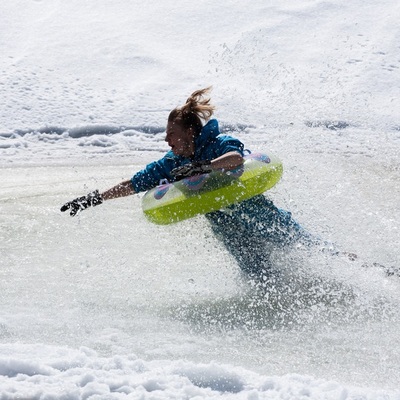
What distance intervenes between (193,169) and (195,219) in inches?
26.4

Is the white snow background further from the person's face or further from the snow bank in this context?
the person's face

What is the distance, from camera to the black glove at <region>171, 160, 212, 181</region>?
14.2 ft

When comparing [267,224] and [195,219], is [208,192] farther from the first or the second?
[195,219]

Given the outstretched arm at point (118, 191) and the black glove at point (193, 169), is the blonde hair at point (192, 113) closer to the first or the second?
the black glove at point (193, 169)

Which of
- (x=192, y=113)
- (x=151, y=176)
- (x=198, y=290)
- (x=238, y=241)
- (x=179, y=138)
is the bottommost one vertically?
(x=198, y=290)

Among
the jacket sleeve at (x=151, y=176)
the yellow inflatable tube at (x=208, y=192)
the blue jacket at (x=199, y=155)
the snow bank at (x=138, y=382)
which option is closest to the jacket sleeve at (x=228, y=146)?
the blue jacket at (x=199, y=155)

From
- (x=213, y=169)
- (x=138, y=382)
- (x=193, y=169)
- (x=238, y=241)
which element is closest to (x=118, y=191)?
(x=193, y=169)

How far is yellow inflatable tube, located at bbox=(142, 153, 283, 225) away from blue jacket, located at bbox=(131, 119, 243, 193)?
14cm

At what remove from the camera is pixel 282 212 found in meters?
4.60

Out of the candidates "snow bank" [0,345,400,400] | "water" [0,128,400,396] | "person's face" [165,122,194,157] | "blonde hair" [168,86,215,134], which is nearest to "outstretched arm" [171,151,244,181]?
"person's face" [165,122,194,157]

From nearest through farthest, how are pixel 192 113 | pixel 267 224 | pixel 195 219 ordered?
pixel 192 113
pixel 267 224
pixel 195 219

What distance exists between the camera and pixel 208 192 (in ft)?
14.3

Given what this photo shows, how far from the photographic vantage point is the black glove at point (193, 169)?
4.33m

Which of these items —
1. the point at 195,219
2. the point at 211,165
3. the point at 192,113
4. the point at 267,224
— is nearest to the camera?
the point at 211,165
